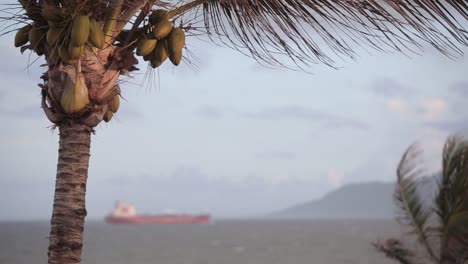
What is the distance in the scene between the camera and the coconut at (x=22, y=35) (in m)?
3.19

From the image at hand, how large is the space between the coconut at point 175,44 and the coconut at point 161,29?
4 cm

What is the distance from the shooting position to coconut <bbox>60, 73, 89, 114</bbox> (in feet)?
9.92

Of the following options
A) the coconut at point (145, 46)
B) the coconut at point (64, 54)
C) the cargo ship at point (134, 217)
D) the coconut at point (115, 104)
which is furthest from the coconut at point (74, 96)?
the cargo ship at point (134, 217)

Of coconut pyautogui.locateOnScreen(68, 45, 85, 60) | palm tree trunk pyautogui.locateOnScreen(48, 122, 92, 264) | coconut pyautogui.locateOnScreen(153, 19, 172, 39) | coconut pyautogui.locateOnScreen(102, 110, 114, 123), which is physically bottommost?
palm tree trunk pyautogui.locateOnScreen(48, 122, 92, 264)

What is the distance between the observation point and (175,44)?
3205 millimetres

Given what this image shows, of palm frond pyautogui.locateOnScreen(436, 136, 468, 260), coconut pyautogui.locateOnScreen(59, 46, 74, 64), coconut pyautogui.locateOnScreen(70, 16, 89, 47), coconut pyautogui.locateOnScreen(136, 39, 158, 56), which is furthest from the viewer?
palm frond pyautogui.locateOnScreen(436, 136, 468, 260)

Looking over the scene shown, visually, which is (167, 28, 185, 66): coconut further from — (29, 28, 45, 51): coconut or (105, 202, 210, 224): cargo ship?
(105, 202, 210, 224): cargo ship

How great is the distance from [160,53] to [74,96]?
0.48 metres

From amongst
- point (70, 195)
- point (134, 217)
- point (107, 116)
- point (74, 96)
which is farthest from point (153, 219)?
point (74, 96)

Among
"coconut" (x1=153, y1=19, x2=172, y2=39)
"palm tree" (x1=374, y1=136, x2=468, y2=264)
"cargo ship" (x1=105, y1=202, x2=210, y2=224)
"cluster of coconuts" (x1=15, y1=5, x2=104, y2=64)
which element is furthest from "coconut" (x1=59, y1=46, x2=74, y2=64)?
"cargo ship" (x1=105, y1=202, x2=210, y2=224)

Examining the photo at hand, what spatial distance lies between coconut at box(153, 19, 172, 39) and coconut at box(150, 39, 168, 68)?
54 millimetres

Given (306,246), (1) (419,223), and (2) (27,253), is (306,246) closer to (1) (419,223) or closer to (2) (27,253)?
(2) (27,253)

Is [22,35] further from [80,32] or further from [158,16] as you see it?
[158,16]

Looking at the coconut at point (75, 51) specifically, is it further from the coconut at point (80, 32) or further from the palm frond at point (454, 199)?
the palm frond at point (454, 199)
